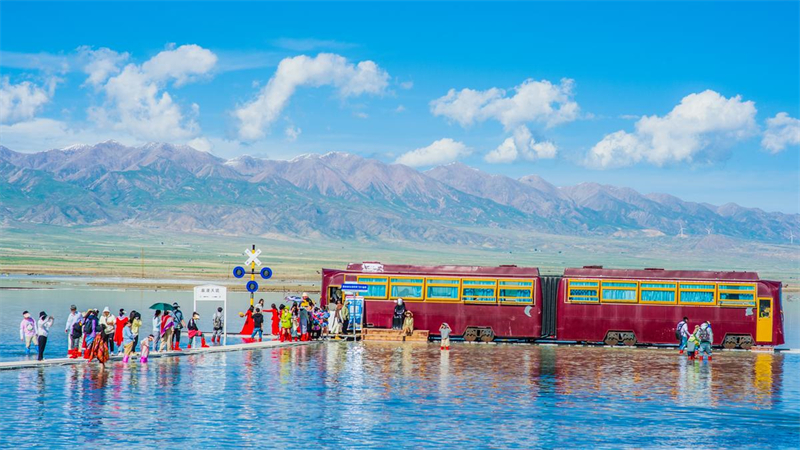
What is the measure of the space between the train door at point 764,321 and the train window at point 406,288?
1674 centimetres

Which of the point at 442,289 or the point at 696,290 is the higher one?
the point at 696,290

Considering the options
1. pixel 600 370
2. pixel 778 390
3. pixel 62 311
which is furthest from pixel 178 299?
pixel 778 390

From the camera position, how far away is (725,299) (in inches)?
1994

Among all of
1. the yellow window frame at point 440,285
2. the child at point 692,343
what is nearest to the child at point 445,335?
the yellow window frame at point 440,285

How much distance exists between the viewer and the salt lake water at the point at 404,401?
25.5m

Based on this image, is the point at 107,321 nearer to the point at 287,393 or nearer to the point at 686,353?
the point at 287,393

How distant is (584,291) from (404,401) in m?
22.7

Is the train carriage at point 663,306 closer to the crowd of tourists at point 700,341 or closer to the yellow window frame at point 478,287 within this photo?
the yellow window frame at point 478,287

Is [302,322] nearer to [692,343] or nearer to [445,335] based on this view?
[445,335]

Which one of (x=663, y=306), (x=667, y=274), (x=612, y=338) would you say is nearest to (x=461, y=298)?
(x=612, y=338)

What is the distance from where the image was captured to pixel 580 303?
51875 mm

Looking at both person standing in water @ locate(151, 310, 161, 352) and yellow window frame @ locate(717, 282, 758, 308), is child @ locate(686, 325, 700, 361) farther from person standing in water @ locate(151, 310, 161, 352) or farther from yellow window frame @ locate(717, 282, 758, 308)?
person standing in water @ locate(151, 310, 161, 352)

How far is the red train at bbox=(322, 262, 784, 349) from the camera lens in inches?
1997

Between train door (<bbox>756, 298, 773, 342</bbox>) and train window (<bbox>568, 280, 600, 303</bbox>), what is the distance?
7789 millimetres
